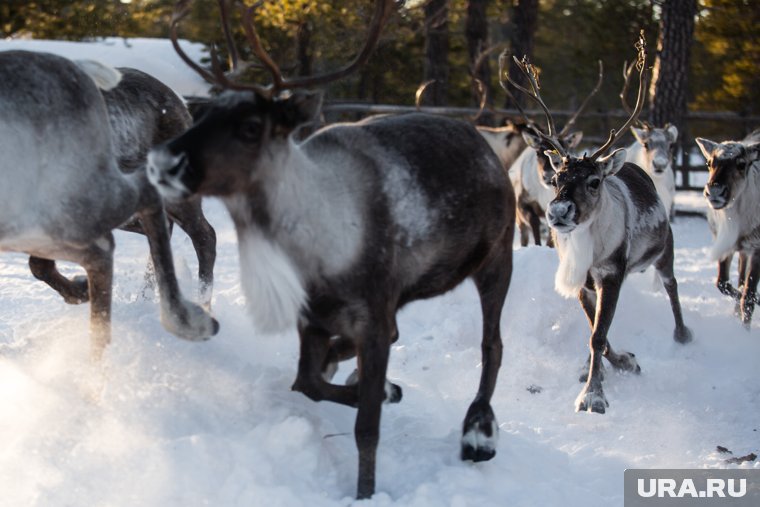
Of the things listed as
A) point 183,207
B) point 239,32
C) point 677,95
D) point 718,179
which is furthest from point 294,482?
point 239,32

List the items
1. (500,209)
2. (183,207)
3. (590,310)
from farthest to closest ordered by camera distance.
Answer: (590,310), (183,207), (500,209)

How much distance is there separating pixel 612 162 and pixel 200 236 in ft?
7.70

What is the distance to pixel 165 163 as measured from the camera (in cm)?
303

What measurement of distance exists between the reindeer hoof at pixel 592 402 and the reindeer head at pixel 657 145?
4.67m

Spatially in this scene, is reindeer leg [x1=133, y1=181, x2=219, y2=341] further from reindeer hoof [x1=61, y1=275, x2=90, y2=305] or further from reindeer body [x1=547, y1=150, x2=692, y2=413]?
reindeer body [x1=547, y1=150, x2=692, y2=413]

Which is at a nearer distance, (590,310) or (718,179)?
(590,310)

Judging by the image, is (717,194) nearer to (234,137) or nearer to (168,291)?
(168,291)

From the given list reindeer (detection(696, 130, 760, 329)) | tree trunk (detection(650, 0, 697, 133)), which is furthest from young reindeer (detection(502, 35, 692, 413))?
tree trunk (detection(650, 0, 697, 133))

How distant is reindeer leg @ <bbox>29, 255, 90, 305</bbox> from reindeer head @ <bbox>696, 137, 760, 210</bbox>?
4581mm

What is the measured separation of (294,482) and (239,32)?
17.5 metres

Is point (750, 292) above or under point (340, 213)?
under

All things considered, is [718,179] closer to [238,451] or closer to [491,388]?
[491,388]

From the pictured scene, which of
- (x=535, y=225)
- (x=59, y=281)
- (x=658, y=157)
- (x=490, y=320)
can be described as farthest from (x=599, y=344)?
(x=658, y=157)

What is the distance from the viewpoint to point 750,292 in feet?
22.9
